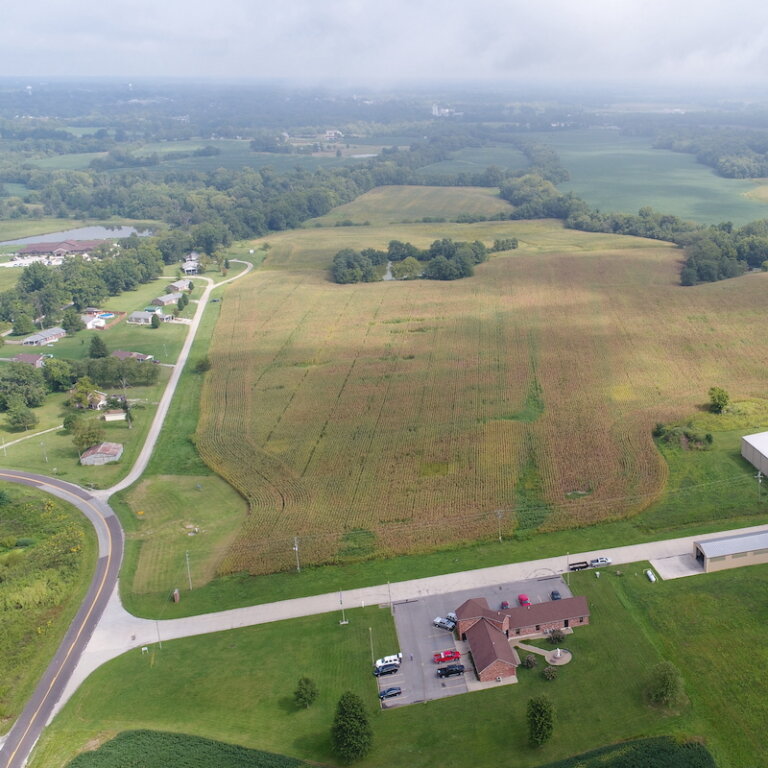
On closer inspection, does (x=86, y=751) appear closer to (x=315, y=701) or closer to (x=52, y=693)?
(x=52, y=693)

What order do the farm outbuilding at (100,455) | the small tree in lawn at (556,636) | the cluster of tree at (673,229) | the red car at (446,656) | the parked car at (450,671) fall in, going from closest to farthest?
the parked car at (450,671)
the red car at (446,656)
the small tree in lawn at (556,636)
the farm outbuilding at (100,455)
the cluster of tree at (673,229)

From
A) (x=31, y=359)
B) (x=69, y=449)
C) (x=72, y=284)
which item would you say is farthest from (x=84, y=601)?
(x=72, y=284)

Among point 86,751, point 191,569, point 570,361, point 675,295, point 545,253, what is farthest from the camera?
point 545,253

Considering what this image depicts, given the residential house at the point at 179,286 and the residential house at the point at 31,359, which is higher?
the residential house at the point at 31,359

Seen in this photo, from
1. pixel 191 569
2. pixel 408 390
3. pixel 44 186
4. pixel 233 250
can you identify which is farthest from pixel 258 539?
pixel 44 186

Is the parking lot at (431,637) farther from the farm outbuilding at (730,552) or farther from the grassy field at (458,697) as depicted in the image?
the farm outbuilding at (730,552)

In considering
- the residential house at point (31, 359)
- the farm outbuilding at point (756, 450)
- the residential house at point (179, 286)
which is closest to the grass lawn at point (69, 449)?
the residential house at point (31, 359)

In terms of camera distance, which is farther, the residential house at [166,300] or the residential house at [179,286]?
the residential house at [179,286]

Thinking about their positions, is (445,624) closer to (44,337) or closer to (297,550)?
(297,550)
